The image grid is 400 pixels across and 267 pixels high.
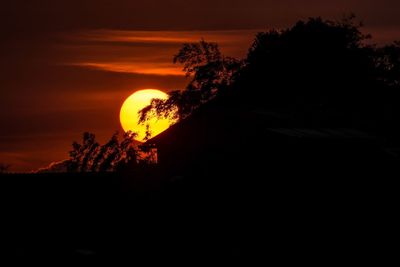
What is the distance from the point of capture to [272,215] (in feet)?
67.6

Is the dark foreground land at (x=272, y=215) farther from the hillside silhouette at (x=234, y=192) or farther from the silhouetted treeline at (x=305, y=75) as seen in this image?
the silhouetted treeline at (x=305, y=75)

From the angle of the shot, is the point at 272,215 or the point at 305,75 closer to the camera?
the point at 272,215

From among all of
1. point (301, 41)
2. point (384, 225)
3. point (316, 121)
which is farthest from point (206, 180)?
point (301, 41)

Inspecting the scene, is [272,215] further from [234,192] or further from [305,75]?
[305,75]

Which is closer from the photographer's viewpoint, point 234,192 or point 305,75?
point 234,192

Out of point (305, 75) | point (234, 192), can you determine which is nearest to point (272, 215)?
point (234, 192)

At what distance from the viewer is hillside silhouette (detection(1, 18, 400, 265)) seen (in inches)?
791

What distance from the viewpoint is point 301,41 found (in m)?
42.2

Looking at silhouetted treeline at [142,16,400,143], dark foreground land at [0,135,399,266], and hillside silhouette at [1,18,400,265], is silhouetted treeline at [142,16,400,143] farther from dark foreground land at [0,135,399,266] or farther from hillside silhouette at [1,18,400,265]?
dark foreground land at [0,135,399,266]

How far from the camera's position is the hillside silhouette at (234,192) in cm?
2009

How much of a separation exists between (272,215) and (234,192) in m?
1.38

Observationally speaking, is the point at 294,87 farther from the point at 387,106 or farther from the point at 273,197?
the point at 273,197

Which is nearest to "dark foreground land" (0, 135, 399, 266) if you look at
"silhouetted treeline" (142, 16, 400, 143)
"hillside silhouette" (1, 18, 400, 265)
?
"hillside silhouette" (1, 18, 400, 265)

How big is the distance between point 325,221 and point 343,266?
142 centimetres
